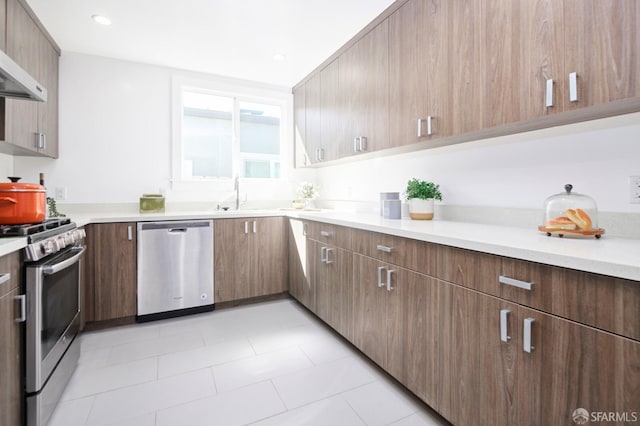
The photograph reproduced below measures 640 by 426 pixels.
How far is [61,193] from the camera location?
2.88m

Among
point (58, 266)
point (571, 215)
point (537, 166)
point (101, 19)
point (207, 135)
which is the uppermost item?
point (101, 19)

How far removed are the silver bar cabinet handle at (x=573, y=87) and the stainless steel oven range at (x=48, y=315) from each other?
2.42 m

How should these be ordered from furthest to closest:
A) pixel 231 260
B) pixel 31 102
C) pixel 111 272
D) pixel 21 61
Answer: pixel 231 260 → pixel 111 272 → pixel 31 102 → pixel 21 61

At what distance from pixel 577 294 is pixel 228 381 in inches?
70.3

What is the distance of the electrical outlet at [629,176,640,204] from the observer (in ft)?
4.44

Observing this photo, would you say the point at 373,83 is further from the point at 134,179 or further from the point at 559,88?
the point at 134,179

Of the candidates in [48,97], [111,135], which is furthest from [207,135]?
[48,97]

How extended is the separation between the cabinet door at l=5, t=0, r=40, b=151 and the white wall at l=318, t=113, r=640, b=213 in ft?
9.28

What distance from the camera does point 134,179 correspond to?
10.3 feet

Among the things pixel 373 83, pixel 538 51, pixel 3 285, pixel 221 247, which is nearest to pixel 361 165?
pixel 373 83

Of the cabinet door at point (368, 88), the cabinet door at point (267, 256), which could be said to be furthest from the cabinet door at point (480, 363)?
the cabinet door at point (267, 256)

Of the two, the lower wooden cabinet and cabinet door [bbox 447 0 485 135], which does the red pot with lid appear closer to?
the lower wooden cabinet

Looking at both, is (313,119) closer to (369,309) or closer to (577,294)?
(369,309)

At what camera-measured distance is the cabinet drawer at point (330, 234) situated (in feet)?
7.40
